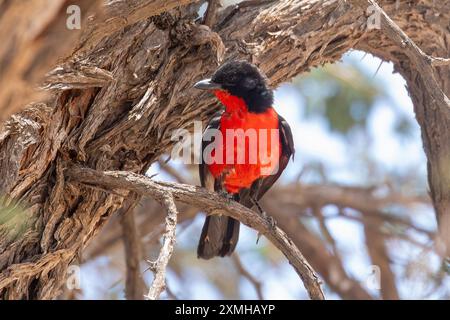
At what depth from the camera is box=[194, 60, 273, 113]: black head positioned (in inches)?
176

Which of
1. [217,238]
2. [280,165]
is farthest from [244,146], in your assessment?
[217,238]

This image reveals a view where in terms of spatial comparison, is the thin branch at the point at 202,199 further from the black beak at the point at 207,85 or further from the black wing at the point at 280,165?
the black wing at the point at 280,165

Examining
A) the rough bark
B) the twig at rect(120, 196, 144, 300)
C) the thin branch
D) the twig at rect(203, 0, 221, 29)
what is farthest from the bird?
the thin branch

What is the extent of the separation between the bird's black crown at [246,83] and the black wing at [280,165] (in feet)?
0.63

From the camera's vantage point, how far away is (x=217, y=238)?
5.21m

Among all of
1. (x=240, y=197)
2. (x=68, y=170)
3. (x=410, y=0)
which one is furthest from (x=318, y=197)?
(x=68, y=170)

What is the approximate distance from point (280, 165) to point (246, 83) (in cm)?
69

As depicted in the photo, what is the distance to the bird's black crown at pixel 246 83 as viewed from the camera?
178 inches

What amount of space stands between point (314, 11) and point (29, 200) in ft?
6.99

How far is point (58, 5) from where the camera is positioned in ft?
5.71

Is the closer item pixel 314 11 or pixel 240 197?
pixel 314 11

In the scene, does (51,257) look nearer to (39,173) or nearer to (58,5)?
(39,173)

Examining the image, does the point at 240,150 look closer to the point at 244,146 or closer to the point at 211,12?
the point at 244,146

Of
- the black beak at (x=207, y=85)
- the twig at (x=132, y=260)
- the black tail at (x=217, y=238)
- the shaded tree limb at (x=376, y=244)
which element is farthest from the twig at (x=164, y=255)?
the shaded tree limb at (x=376, y=244)
